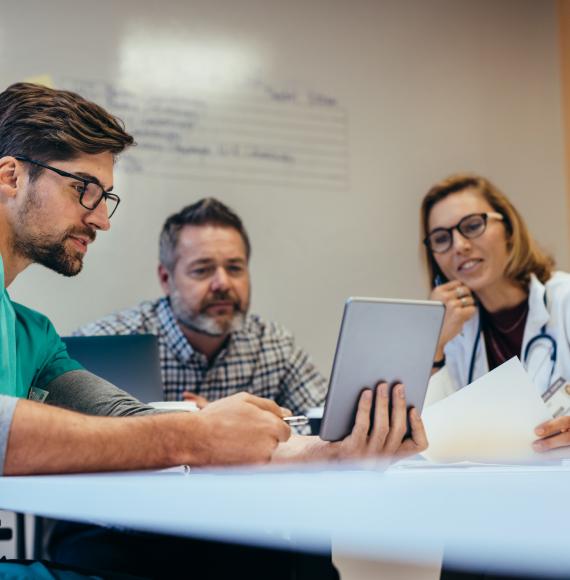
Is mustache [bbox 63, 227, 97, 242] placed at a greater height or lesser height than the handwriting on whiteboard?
lesser

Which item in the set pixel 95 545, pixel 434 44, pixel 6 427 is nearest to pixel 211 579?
pixel 95 545

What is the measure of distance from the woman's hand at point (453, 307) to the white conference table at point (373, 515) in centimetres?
150

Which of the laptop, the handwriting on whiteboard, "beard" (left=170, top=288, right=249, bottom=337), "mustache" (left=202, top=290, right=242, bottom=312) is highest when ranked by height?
the handwriting on whiteboard

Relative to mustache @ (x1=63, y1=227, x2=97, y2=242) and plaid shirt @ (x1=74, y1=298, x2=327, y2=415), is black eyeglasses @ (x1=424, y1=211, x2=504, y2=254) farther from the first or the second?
mustache @ (x1=63, y1=227, x2=97, y2=242)

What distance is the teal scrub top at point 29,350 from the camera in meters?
1.10

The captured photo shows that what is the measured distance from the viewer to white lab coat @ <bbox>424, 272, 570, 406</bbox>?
1.86 m

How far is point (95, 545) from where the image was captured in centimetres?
156

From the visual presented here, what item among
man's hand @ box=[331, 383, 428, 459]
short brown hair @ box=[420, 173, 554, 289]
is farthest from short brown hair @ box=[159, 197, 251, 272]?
man's hand @ box=[331, 383, 428, 459]

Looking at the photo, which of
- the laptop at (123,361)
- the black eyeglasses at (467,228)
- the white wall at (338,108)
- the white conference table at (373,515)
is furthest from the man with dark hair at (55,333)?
the white wall at (338,108)

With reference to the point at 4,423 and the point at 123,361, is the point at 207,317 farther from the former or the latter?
the point at 4,423

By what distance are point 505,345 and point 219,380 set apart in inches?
28.9

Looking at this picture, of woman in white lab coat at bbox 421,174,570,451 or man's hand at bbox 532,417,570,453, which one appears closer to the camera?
man's hand at bbox 532,417,570,453

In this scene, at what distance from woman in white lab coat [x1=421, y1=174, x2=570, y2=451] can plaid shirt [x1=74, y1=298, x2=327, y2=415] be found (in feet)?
1.35

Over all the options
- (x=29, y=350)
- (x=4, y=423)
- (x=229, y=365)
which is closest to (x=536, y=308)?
(x=229, y=365)
